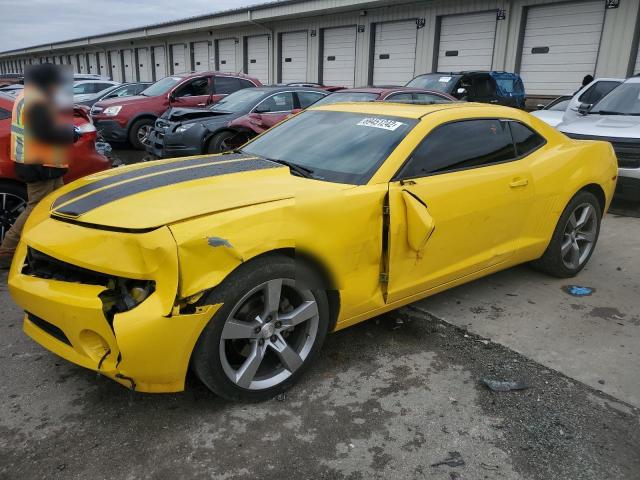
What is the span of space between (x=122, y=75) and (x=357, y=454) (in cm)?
4215

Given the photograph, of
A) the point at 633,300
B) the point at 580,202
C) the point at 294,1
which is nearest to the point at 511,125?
the point at 580,202

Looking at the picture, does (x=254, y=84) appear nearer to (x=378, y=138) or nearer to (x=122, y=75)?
(x=378, y=138)

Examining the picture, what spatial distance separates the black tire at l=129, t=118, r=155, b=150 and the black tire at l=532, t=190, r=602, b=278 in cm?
910

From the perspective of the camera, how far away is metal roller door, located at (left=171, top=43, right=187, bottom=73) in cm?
3122

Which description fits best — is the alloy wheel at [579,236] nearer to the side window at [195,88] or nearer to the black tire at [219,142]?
the black tire at [219,142]

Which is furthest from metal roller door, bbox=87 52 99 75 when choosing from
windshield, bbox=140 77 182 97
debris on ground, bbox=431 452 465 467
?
debris on ground, bbox=431 452 465 467

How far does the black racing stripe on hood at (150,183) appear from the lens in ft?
9.04

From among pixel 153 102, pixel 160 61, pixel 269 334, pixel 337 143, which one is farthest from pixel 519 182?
pixel 160 61

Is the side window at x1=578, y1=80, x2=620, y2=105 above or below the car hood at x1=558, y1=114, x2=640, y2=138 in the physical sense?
above

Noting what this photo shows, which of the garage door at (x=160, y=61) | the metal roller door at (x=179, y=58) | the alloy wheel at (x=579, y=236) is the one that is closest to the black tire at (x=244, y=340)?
the alloy wheel at (x=579, y=236)

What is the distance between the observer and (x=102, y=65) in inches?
1684

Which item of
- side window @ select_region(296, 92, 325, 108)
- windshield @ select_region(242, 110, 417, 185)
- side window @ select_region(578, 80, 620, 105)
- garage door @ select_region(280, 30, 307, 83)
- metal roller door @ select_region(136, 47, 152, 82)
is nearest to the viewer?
windshield @ select_region(242, 110, 417, 185)

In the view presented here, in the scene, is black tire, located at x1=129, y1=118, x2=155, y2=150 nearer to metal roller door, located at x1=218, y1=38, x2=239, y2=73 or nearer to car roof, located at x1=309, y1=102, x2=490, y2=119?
car roof, located at x1=309, y1=102, x2=490, y2=119

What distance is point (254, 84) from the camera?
41.1ft
